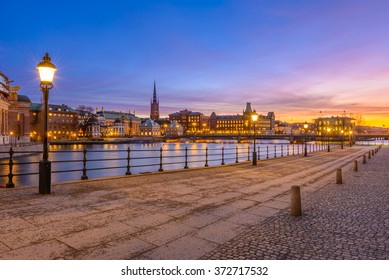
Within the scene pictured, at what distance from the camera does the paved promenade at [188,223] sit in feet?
16.2

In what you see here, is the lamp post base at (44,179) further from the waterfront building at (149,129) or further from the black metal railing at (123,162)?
the waterfront building at (149,129)

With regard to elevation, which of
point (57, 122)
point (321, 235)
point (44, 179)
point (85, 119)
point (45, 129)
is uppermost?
point (85, 119)

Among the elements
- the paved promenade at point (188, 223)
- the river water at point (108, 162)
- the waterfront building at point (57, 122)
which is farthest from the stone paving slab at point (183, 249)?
the waterfront building at point (57, 122)

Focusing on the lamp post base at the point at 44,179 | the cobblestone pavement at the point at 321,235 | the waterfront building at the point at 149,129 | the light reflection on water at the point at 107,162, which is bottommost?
the light reflection on water at the point at 107,162

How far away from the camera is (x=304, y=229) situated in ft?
20.4

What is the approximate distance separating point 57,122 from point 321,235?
152 meters

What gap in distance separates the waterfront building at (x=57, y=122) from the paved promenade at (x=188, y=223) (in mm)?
136826

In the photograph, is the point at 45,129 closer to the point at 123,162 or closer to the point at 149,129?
the point at 123,162

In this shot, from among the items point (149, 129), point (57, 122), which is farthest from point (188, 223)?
point (149, 129)

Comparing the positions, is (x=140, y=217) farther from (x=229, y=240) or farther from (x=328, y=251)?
(x=328, y=251)

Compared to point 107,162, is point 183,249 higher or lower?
higher

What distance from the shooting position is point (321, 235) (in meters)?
5.84

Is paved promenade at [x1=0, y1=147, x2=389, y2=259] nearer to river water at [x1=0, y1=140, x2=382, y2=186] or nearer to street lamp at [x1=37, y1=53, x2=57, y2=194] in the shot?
street lamp at [x1=37, y1=53, x2=57, y2=194]
